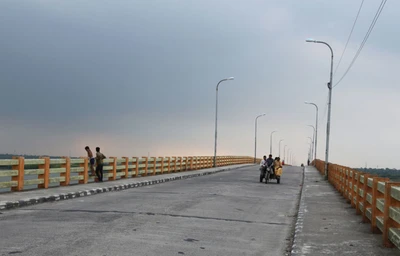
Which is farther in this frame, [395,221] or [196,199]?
[196,199]

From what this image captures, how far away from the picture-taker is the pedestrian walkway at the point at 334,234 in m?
8.12

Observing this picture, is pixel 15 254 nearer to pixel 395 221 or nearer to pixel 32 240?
pixel 32 240

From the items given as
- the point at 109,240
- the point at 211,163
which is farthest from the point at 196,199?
the point at 211,163

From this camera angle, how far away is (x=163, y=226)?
10.4 m

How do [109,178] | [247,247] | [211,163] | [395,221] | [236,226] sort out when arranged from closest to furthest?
[395,221] < [247,247] < [236,226] < [109,178] < [211,163]

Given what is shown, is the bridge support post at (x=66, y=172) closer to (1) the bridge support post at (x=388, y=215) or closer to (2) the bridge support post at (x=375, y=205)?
(2) the bridge support post at (x=375, y=205)

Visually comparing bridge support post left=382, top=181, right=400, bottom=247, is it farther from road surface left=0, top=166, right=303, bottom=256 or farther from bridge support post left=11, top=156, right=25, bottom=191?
bridge support post left=11, top=156, right=25, bottom=191

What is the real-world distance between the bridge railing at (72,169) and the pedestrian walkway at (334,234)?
899 cm

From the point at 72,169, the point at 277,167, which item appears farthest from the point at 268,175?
the point at 72,169

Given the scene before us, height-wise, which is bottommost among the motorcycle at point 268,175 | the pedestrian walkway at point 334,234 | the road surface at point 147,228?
the road surface at point 147,228

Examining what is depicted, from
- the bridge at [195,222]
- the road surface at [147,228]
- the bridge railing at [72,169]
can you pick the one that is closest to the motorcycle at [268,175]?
the bridge railing at [72,169]

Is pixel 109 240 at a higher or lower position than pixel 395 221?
lower

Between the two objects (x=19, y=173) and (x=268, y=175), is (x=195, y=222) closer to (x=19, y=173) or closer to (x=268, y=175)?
(x=19, y=173)

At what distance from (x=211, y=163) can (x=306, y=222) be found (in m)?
40.1
